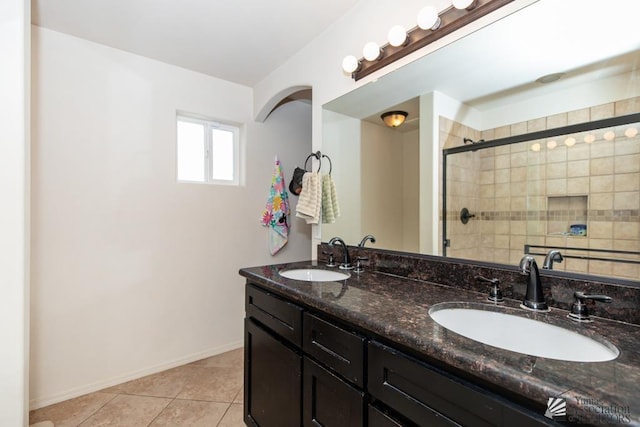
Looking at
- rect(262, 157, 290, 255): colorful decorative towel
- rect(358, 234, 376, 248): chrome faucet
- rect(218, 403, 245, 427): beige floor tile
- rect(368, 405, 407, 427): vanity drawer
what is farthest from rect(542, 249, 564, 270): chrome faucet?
rect(262, 157, 290, 255): colorful decorative towel

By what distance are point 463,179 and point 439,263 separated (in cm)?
40

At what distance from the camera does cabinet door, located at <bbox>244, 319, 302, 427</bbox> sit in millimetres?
1213

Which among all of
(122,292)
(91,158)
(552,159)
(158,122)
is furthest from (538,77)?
(122,292)

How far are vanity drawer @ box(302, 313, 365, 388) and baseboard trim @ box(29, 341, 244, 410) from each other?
5.88 ft

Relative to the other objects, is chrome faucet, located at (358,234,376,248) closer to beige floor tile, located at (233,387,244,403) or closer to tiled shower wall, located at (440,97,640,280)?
tiled shower wall, located at (440,97,640,280)

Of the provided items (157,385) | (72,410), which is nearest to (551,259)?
(157,385)

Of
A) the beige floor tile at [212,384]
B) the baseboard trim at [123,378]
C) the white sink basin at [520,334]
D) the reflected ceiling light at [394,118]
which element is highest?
the reflected ceiling light at [394,118]

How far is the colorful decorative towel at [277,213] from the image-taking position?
8.93 feet

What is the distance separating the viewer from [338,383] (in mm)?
980

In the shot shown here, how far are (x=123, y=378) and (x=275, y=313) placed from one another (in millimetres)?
1673

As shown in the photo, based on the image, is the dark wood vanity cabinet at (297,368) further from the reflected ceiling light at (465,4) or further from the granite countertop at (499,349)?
the reflected ceiling light at (465,4)

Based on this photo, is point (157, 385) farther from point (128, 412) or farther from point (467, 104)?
point (467, 104)

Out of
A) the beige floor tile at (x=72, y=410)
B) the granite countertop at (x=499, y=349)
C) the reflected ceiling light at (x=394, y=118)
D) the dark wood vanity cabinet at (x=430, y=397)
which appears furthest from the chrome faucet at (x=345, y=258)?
the beige floor tile at (x=72, y=410)

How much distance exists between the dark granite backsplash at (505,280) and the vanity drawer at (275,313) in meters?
0.59
